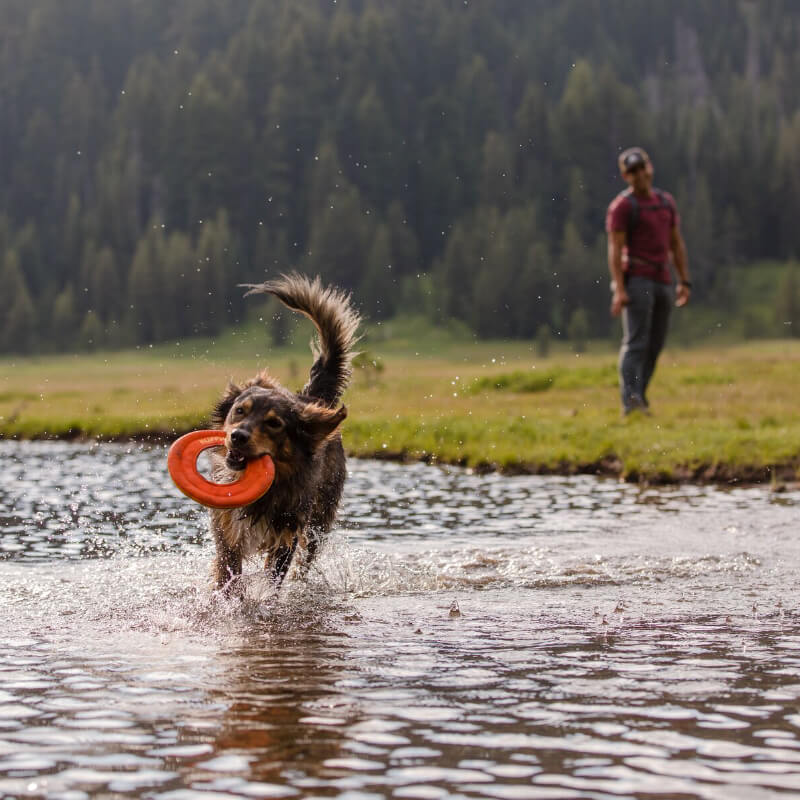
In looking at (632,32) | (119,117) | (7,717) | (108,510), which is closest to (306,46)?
(119,117)

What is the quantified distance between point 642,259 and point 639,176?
0.97 metres

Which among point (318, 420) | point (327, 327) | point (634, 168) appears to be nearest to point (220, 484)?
point (318, 420)

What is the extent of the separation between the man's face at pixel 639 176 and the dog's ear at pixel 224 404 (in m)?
7.80

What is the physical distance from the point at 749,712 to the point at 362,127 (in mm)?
96690

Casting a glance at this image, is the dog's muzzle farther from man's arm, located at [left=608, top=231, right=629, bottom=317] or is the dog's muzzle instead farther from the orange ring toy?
man's arm, located at [left=608, top=231, right=629, bottom=317]

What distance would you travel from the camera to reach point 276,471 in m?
7.56

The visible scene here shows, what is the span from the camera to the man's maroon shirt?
15.1 metres

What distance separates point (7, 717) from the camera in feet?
15.9

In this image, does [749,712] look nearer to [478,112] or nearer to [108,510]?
[108,510]

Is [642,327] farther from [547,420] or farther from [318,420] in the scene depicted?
[318,420]

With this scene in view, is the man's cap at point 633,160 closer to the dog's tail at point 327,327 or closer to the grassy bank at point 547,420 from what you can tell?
the grassy bank at point 547,420

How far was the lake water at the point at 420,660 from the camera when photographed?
422 cm

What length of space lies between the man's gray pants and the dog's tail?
6.40 metres

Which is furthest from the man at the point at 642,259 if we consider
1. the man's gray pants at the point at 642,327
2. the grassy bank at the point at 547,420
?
the grassy bank at the point at 547,420
